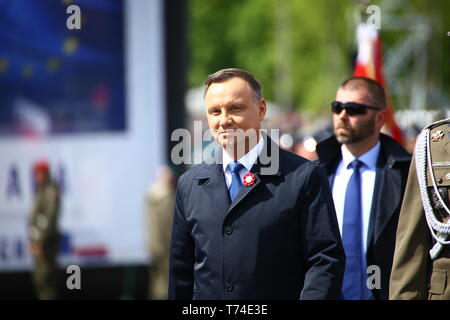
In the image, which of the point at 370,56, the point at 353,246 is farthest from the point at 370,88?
the point at 370,56

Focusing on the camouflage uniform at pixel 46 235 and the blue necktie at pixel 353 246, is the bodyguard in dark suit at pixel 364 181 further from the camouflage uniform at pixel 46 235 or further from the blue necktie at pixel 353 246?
the camouflage uniform at pixel 46 235

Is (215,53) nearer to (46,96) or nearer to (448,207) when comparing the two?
(46,96)

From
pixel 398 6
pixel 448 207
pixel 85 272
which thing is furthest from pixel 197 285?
pixel 398 6

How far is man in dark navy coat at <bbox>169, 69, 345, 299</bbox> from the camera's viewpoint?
4.05 m

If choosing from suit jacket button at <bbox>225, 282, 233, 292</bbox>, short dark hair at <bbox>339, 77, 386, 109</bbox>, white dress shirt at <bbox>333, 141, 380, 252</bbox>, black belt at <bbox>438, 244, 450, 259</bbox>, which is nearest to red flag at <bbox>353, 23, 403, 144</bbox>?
short dark hair at <bbox>339, 77, 386, 109</bbox>

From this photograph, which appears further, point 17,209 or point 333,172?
point 17,209

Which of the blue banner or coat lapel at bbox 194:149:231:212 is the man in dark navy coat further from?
the blue banner

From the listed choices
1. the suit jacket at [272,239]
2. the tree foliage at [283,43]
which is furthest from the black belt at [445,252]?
the tree foliage at [283,43]

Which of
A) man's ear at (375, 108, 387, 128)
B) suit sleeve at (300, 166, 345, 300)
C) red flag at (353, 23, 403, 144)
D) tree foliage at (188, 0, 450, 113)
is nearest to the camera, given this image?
suit sleeve at (300, 166, 345, 300)

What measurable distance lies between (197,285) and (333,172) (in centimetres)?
189

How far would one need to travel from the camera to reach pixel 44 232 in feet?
38.4

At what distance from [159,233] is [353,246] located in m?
7.38

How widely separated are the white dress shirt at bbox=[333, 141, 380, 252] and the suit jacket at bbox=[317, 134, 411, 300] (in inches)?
1.7

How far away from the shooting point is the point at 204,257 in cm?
419
